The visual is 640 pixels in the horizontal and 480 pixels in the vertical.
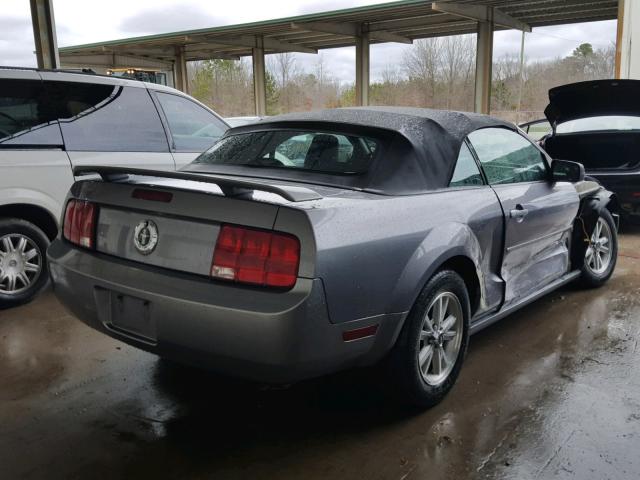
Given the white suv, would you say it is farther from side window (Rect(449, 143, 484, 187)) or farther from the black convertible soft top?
side window (Rect(449, 143, 484, 187))

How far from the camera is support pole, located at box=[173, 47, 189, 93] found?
29688mm

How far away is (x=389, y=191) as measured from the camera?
9.00ft

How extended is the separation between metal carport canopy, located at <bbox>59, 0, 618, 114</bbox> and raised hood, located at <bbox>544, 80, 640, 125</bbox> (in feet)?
37.1

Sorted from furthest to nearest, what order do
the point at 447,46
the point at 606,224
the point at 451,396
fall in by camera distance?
1. the point at 447,46
2. the point at 606,224
3. the point at 451,396

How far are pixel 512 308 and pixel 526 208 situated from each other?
0.63m

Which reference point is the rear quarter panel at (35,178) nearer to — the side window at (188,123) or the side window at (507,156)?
the side window at (188,123)

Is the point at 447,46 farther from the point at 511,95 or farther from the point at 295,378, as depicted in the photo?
the point at 295,378

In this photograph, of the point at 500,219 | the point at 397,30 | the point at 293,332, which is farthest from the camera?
the point at 397,30

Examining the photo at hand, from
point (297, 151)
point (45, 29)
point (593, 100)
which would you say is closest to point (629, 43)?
point (593, 100)

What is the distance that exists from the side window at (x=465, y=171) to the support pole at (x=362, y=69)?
20782 millimetres

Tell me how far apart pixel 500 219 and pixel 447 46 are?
2633cm

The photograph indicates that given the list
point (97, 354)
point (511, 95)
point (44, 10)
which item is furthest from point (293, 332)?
point (511, 95)

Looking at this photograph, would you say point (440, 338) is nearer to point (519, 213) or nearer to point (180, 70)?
point (519, 213)

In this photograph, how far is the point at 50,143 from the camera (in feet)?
14.9
